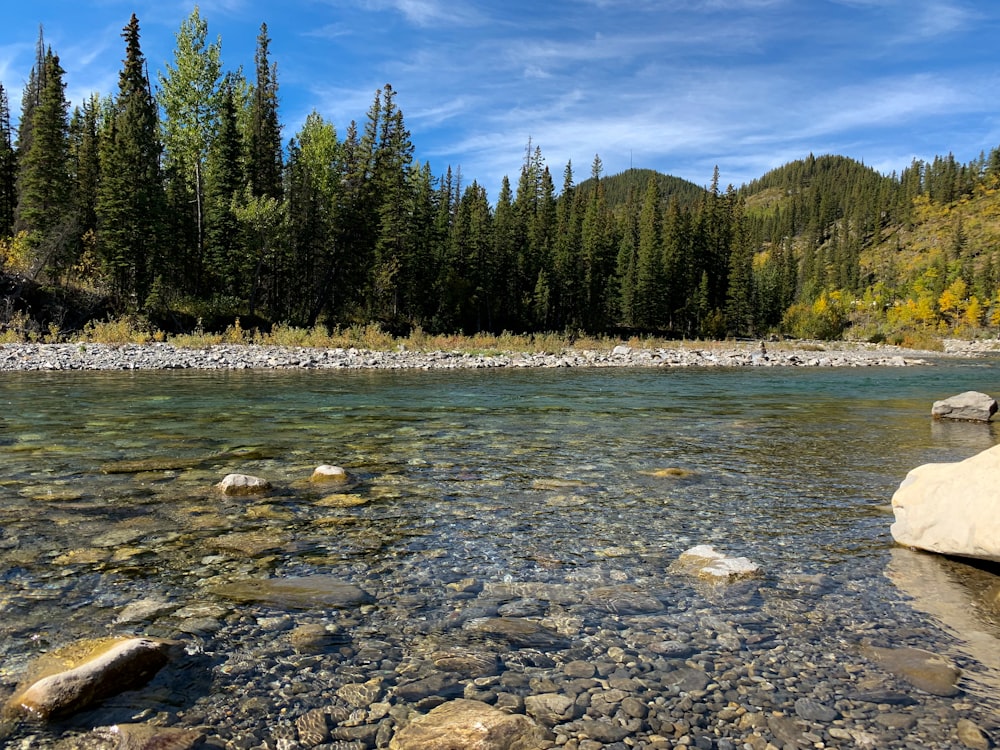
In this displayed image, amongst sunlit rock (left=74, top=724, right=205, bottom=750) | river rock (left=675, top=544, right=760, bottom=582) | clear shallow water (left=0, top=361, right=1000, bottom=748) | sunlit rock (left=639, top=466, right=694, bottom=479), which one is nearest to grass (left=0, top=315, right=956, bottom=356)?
clear shallow water (left=0, top=361, right=1000, bottom=748)

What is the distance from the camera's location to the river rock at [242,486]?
5.95 m

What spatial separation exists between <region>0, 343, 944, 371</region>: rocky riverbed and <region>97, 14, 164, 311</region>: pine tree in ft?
29.6

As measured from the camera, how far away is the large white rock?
402 centimetres

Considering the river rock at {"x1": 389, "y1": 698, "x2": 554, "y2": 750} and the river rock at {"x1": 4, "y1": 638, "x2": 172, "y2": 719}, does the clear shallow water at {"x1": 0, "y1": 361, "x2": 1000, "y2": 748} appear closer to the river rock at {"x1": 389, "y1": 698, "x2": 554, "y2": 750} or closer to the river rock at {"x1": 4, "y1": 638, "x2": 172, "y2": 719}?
the river rock at {"x1": 4, "y1": 638, "x2": 172, "y2": 719}

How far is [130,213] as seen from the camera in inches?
1298

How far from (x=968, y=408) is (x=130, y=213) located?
36.5 meters

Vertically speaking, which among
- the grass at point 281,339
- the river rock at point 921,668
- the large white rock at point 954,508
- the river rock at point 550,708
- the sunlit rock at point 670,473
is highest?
the grass at point 281,339

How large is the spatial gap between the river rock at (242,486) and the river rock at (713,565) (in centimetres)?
394

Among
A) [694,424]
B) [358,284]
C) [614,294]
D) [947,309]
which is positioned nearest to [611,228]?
[614,294]

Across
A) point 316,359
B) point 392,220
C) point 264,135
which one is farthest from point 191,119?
point 316,359

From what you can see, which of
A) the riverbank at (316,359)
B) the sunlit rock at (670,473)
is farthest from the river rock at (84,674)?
the riverbank at (316,359)

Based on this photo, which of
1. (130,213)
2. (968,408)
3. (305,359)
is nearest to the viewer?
(968,408)

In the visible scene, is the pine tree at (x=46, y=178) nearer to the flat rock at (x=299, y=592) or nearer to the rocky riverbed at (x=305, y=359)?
the rocky riverbed at (x=305, y=359)

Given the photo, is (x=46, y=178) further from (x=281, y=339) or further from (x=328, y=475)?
(x=328, y=475)
